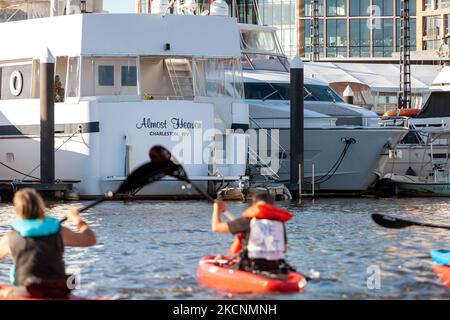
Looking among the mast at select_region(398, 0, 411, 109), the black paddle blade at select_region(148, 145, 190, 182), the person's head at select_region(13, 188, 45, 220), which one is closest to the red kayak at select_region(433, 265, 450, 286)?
the black paddle blade at select_region(148, 145, 190, 182)

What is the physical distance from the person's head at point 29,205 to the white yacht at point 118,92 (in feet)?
65.5

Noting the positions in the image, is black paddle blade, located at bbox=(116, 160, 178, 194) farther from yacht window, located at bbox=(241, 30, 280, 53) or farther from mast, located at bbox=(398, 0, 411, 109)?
mast, located at bbox=(398, 0, 411, 109)

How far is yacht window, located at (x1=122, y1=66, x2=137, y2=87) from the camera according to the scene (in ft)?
116

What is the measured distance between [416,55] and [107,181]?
181ft

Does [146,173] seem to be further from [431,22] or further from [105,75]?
[431,22]

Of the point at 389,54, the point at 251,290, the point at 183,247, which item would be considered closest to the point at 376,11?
the point at 389,54

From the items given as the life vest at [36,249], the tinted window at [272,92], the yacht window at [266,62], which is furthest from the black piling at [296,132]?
the life vest at [36,249]

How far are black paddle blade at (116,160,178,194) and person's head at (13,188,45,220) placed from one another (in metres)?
2.95

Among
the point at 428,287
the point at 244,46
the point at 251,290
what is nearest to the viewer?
the point at 251,290

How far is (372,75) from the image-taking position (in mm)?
71875

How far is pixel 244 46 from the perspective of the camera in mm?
44812

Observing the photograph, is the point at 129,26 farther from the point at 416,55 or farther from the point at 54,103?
the point at 416,55

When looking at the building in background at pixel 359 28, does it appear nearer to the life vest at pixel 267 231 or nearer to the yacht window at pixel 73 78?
the yacht window at pixel 73 78
